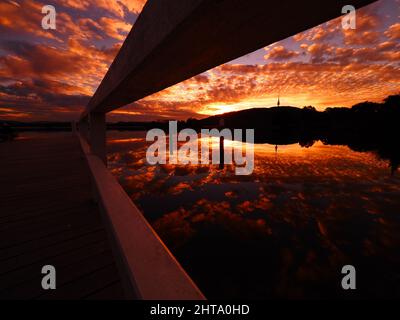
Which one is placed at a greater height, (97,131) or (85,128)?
(85,128)

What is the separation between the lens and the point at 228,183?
284 inches

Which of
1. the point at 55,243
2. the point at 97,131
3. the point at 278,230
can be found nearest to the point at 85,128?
the point at 97,131

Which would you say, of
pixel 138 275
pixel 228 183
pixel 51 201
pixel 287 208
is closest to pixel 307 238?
pixel 287 208

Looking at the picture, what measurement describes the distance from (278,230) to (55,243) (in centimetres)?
386

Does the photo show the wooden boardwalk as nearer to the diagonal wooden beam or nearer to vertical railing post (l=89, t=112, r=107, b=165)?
vertical railing post (l=89, t=112, r=107, b=165)

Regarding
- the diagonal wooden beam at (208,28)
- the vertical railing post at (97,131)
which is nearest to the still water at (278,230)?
the vertical railing post at (97,131)

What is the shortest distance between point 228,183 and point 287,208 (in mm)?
2399

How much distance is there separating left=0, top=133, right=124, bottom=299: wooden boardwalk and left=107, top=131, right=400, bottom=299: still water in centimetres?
159

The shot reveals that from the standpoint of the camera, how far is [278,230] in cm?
420

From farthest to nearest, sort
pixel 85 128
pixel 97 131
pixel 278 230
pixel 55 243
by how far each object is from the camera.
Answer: pixel 85 128 < pixel 278 230 < pixel 97 131 < pixel 55 243

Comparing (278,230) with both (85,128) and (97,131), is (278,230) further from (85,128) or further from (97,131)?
(85,128)

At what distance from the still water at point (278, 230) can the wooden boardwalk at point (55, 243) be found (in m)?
1.59

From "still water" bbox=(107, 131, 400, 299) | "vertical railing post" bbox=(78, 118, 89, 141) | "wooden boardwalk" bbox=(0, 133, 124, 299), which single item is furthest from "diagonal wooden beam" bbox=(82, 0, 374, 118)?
"vertical railing post" bbox=(78, 118, 89, 141)
